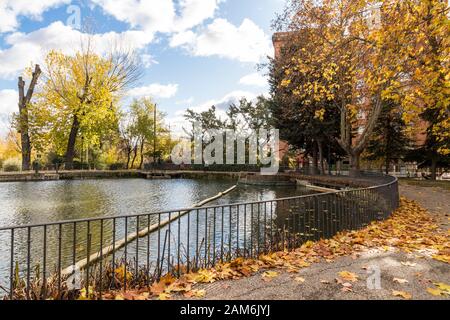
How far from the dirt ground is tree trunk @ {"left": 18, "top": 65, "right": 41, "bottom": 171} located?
1426 inches

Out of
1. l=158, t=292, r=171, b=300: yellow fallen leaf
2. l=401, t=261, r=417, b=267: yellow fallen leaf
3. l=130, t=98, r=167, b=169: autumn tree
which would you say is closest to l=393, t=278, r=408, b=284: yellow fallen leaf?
l=401, t=261, r=417, b=267: yellow fallen leaf

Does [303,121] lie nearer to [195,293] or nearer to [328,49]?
[328,49]

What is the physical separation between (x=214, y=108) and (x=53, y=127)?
21125 mm

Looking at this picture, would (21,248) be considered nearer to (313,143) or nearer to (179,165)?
(313,143)

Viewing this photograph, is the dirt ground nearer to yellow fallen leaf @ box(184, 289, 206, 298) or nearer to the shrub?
yellow fallen leaf @ box(184, 289, 206, 298)

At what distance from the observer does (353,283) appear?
12.0ft

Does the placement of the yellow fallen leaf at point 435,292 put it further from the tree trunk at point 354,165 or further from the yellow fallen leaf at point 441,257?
the tree trunk at point 354,165

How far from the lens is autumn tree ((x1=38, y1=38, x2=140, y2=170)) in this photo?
1299 inches

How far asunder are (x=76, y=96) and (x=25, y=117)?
252 inches

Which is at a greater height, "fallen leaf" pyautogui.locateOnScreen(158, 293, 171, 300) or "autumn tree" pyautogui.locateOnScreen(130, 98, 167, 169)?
"autumn tree" pyautogui.locateOnScreen(130, 98, 167, 169)

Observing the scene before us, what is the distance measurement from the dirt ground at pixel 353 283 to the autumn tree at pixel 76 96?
32.3 meters

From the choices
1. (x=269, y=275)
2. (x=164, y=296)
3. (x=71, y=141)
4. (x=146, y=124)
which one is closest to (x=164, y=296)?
(x=164, y=296)

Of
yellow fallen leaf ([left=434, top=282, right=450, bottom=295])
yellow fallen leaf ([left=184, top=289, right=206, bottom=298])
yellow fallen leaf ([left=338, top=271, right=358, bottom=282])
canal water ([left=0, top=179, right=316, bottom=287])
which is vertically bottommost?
canal water ([left=0, top=179, right=316, bottom=287])

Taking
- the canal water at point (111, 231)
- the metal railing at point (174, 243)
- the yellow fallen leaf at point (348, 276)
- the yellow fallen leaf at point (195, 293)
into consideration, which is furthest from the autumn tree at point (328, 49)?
the yellow fallen leaf at point (195, 293)
